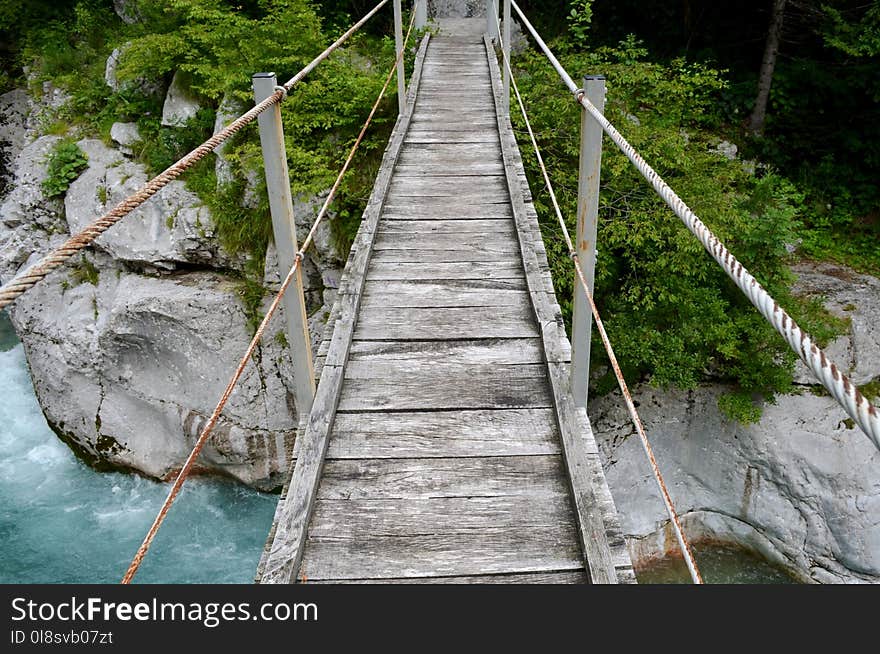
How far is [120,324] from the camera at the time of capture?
7.33 metres

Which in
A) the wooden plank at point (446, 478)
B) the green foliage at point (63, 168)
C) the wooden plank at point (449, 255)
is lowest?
the green foliage at point (63, 168)

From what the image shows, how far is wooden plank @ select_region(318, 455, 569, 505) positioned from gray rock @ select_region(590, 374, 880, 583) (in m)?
5.16

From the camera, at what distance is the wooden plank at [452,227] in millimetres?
3858

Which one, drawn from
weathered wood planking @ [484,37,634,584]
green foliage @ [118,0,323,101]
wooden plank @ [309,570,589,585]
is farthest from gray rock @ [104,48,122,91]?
wooden plank @ [309,570,589,585]

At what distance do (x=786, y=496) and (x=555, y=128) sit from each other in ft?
13.8

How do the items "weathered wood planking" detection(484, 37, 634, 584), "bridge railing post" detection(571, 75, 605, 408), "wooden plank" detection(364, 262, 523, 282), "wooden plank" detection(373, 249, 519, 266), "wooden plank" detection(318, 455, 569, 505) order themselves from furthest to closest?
"wooden plank" detection(373, 249, 519, 266) → "wooden plank" detection(364, 262, 523, 282) → "bridge railing post" detection(571, 75, 605, 408) → "wooden plank" detection(318, 455, 569, 505) → "weathered wood planking" detection(484, 37, 634, 584)

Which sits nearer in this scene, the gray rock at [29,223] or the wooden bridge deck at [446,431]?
the wooden bridge deck at [446,431]

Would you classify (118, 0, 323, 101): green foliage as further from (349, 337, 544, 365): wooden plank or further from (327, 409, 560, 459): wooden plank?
(327, 409, 560, 459): wooden plank

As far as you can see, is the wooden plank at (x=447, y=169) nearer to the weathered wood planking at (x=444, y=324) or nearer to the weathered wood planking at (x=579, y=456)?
the weathered wood planking at (x=579, y=456)

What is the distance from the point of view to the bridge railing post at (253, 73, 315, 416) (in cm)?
208

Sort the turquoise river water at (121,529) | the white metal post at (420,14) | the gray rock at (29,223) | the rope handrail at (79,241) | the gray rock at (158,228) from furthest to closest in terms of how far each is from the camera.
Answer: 1. the white metal post at (420,14)
2. the gray rock at (29,223)
3. the gray rock at (158,228)
4. the turquoise river water at (121,529)
5. the rope handrail at (79,241)

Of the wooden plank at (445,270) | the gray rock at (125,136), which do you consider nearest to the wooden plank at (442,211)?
the wooden plank at (445,270)

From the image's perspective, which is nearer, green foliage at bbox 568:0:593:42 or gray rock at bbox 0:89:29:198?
green foliage at bbox 568:0:593:42

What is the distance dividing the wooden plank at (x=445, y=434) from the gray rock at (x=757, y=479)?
4971mm
